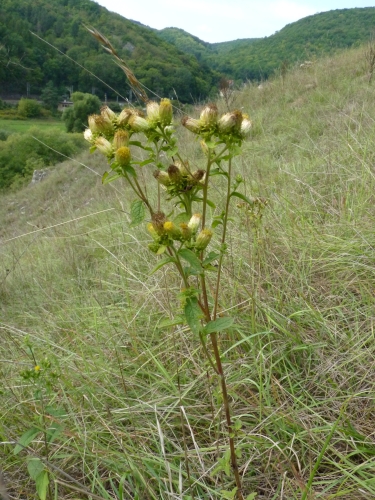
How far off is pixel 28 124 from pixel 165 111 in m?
33.3

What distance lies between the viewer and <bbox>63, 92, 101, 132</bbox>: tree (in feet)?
67.2

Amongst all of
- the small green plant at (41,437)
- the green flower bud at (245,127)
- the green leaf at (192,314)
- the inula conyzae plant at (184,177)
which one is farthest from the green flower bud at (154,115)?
the small green plant at (41,437)

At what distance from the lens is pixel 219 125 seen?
38.2 inches

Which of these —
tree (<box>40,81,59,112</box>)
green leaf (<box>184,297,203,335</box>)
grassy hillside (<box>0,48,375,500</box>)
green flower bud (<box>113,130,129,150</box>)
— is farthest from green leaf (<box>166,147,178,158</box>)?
tree (<box>40,81,59,112</box>)

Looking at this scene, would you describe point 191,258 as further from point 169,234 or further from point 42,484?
point 42,484

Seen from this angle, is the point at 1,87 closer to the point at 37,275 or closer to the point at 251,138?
the point at 251,138

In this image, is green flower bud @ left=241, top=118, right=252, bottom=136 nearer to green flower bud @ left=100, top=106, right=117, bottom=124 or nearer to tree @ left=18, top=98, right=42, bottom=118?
green flower bud @ left=100, top=106, right=117, bottom=124

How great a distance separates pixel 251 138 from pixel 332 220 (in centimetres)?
375

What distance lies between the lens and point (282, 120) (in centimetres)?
542

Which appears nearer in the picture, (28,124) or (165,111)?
(165,111)

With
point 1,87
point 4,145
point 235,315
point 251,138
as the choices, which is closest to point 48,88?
point 1,87

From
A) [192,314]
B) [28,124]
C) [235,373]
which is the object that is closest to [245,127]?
[192,314]

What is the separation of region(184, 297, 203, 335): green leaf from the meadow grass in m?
31.0

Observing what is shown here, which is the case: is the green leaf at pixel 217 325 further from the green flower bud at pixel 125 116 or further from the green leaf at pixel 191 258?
the green flower bud at pixel 125 116
